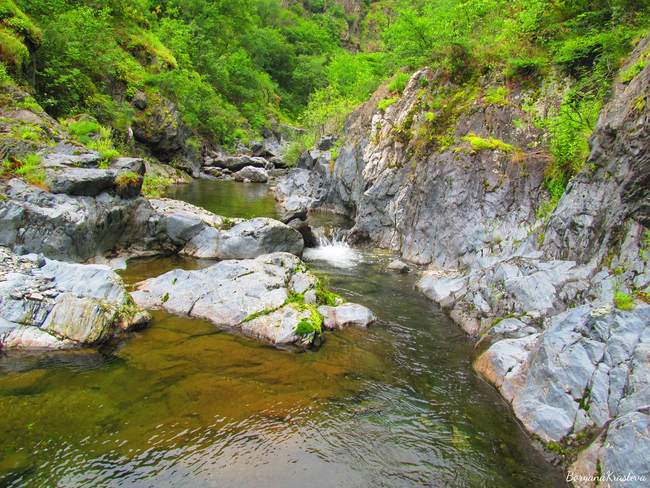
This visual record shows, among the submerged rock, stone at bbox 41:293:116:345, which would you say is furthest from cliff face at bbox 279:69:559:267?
stone at bbox 41:293:116:345

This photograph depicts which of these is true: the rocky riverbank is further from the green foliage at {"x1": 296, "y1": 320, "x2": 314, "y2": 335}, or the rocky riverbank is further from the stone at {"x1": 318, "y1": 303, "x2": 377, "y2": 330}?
the green foliage at {"x1": 296, "y1": 320, "x2": 314, "y2": 335}

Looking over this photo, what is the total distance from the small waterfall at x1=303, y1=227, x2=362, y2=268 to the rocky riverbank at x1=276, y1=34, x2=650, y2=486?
850 mm

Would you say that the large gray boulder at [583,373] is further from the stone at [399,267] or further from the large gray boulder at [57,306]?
the large gray boulder at [57,306]

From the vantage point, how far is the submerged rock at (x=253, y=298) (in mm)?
7605

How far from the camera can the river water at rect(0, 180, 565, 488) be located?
4156 millimetres

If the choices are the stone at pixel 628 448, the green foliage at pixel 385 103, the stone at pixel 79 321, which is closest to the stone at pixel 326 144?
the green foliage at pixel 385 103

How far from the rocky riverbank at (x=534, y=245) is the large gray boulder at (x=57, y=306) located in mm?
7668

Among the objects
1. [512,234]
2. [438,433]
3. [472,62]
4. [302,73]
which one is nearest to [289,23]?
[302,73]

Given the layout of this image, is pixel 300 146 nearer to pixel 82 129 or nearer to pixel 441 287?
pixel 82 129

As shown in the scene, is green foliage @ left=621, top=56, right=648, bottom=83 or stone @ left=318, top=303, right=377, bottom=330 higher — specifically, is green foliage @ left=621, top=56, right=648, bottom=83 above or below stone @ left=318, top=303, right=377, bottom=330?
above

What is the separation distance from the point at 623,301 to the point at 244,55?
63.4 m

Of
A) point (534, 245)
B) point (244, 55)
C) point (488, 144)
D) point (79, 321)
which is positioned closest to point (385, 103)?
point (488, 144)

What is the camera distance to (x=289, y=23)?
274ft

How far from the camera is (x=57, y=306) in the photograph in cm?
659
